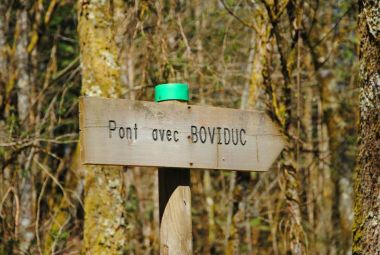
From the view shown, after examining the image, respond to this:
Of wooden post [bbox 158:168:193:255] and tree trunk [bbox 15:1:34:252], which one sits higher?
tree trunk [bbox 15:1:34:252]

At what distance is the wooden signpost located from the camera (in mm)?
3479

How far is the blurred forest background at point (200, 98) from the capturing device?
7098 millimetres

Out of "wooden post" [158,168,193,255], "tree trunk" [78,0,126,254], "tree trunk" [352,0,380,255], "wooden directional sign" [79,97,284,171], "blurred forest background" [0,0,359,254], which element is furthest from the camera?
"blurred forest background" [0,0,359,254]

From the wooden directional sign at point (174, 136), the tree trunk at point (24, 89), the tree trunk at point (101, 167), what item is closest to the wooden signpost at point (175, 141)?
the wooden directional sign at point (174, 136)

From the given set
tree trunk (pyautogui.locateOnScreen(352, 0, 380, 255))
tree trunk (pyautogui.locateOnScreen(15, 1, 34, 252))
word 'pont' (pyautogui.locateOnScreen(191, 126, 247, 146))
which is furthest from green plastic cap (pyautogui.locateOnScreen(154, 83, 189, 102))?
tree trunk (pyautogui.locateOnScreen(15, 1, 34, 252))

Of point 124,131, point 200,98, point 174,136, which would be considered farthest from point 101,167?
point 200,98

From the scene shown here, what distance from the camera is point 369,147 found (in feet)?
13.8

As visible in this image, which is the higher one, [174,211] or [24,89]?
[24,89]

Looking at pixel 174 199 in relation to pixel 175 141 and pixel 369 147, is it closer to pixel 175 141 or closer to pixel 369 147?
pixel 175 141

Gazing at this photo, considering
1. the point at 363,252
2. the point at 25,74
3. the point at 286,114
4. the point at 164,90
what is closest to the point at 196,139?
the point at 164,90

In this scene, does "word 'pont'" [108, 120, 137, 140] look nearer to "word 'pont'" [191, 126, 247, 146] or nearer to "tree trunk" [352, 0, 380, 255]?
"word 'pont'" [191, 126, 247, 146]

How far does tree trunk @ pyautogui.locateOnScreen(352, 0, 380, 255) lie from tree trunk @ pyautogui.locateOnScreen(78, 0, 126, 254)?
2.75 meters

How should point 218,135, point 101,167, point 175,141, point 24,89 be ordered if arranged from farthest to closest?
point 24,89 < point 101,167 < point 218,135 < point 175,141

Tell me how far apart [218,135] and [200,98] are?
6.91 metres
